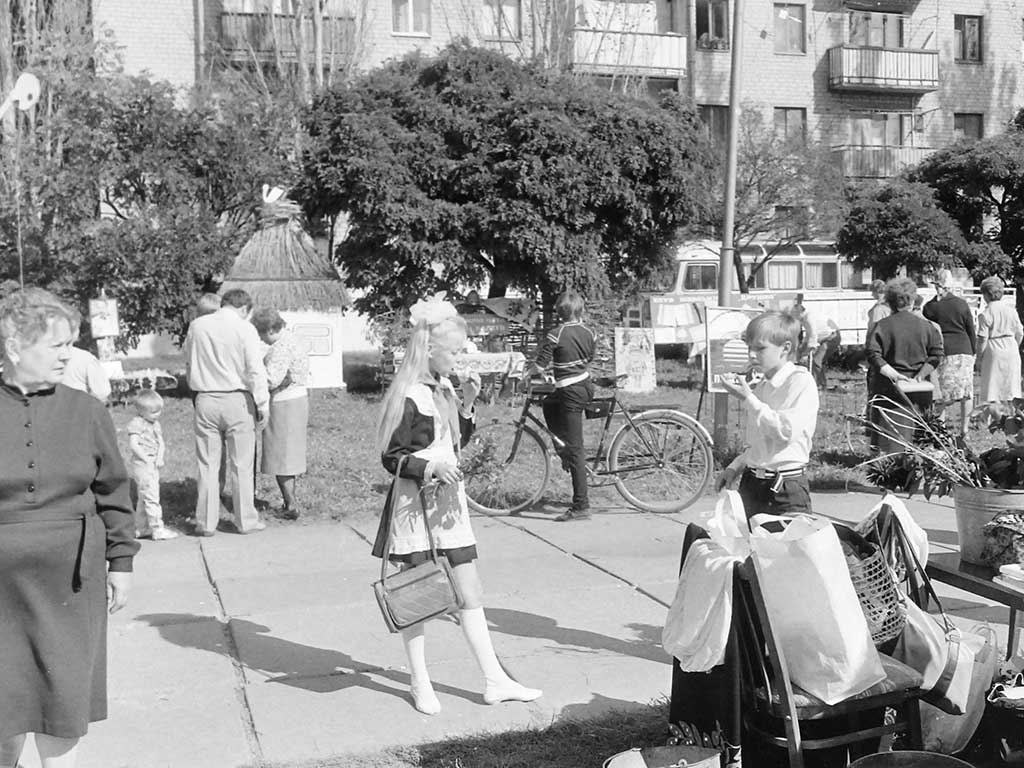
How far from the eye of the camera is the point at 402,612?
4.39 metres

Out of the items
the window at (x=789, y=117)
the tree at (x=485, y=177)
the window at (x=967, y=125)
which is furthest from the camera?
the window at (x=967, y=125)

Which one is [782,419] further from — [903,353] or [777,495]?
[903,353]

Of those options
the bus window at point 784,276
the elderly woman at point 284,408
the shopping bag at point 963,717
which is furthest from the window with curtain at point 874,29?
the shopping bag at point 963,717

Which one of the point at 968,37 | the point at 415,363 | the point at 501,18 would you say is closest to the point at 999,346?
the point at 415,363

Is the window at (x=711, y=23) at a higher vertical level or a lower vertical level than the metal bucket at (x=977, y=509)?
higher

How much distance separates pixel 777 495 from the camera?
16.5 ft

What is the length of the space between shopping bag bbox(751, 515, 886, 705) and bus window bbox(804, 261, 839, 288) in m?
27.3

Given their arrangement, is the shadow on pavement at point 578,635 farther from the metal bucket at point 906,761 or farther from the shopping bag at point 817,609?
the metal bucket at point 906,761

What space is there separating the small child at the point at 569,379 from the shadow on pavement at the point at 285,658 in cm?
293

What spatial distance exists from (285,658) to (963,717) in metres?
3.05

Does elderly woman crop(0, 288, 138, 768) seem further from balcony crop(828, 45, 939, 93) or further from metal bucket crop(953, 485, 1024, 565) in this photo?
balcony crop(828, 45, 939, 93)

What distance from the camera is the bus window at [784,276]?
96.7 feet

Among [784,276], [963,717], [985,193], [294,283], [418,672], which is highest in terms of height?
Result: [985,193]

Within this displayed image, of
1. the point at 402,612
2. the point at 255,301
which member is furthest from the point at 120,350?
the point at 402,612
